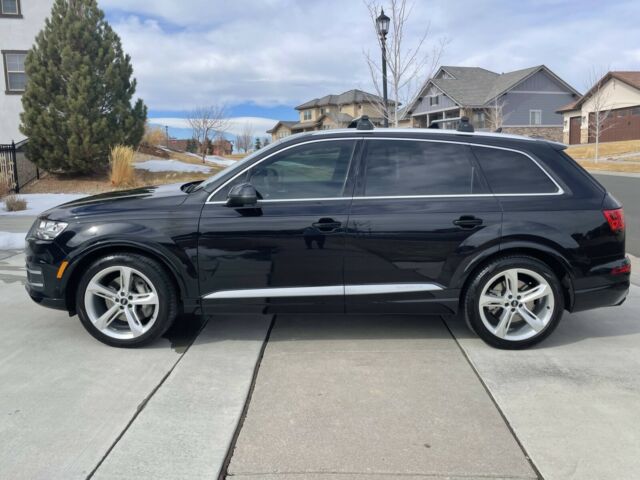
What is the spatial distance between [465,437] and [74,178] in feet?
54.3

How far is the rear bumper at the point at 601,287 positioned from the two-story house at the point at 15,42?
21.7 metres

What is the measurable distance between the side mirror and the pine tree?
521 inches

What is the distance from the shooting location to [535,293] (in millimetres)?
4238

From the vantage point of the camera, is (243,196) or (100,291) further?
(100,291)

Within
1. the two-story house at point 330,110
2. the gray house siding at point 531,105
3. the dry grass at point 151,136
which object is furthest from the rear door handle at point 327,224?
the two-story house at point 330,110

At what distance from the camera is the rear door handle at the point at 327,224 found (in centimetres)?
414

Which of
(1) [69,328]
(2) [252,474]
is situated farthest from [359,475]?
(1) [69,328]

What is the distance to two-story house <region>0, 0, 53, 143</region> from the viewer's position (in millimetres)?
20141

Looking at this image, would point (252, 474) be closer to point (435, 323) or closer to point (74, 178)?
point (435, 323)

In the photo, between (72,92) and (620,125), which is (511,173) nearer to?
(72,92)

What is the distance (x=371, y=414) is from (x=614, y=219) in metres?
2.53

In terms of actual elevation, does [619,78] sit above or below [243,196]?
above

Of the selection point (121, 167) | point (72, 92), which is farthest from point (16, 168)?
point (121, 167)

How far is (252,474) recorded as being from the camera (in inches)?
107
